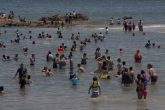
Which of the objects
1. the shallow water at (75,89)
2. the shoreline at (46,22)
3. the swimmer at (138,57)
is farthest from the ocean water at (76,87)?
the shoreline at (46,22)

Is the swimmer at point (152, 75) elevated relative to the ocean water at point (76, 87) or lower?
elevated

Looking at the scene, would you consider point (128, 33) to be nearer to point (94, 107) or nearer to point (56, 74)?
point (56, 74)

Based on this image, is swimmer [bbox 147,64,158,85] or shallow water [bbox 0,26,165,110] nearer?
shallow water [bbox 0,26,165,110]

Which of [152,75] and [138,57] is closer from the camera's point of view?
[152,75]

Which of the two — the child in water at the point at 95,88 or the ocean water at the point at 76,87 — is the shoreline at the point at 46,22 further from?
the child in water at the point at 95,88

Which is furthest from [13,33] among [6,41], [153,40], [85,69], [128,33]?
[85,69]

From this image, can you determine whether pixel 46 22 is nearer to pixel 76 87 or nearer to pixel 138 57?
pixel 138 57

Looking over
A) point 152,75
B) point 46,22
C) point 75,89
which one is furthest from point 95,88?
point 46,22

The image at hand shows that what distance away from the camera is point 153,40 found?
63.0 m

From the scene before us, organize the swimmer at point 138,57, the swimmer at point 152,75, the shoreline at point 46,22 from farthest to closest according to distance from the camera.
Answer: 1. the shoreline at point 46,22
2. the swimmer at point 138,57
3. the swimmer at point 152,75

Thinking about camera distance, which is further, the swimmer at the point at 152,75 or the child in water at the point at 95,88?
the swimmer at the point at 152,75

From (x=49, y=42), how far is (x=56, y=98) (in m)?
33.4

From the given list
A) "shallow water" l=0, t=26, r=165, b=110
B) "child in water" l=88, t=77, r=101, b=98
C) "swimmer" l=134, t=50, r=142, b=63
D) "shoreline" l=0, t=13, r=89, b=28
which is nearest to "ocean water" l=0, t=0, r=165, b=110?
"shallow water" l=0, t=26, r=165, b=110

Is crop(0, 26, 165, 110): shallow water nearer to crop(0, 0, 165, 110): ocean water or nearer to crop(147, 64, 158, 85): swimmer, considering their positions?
crop(0, 0, 165, 110): ocean water
